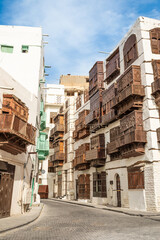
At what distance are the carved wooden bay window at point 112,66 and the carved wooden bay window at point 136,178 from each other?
11015mm

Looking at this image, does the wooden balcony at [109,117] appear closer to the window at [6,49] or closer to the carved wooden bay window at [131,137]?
the carved wooden bay window at [131,137]

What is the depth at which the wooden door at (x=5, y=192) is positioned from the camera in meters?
12.7

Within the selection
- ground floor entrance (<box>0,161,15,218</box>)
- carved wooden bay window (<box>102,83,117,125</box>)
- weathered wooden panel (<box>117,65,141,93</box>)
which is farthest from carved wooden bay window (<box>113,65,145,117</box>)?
ground floor entrance (<box>0,161,15,218</box>)

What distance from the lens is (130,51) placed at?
2242cm

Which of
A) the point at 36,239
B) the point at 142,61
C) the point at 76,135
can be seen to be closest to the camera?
the point at 36,239

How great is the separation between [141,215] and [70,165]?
21367 millimetres

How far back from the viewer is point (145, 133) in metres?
18.8

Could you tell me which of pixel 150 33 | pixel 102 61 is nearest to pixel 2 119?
pixel 150 33

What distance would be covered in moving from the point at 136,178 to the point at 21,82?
41.4 feet

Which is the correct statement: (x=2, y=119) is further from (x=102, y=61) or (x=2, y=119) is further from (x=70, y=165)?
(x=70, y=165)

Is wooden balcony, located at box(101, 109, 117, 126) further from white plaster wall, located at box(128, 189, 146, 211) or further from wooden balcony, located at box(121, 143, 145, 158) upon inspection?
white plaster wall, located at box(128, 189, 146, 211)

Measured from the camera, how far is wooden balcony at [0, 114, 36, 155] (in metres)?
12.1

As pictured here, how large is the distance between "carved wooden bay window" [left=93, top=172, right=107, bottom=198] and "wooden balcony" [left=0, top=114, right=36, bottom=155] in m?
13.2

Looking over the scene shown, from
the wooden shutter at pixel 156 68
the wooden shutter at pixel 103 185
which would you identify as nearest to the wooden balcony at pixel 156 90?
the wooden shutter at pixel 156 68
